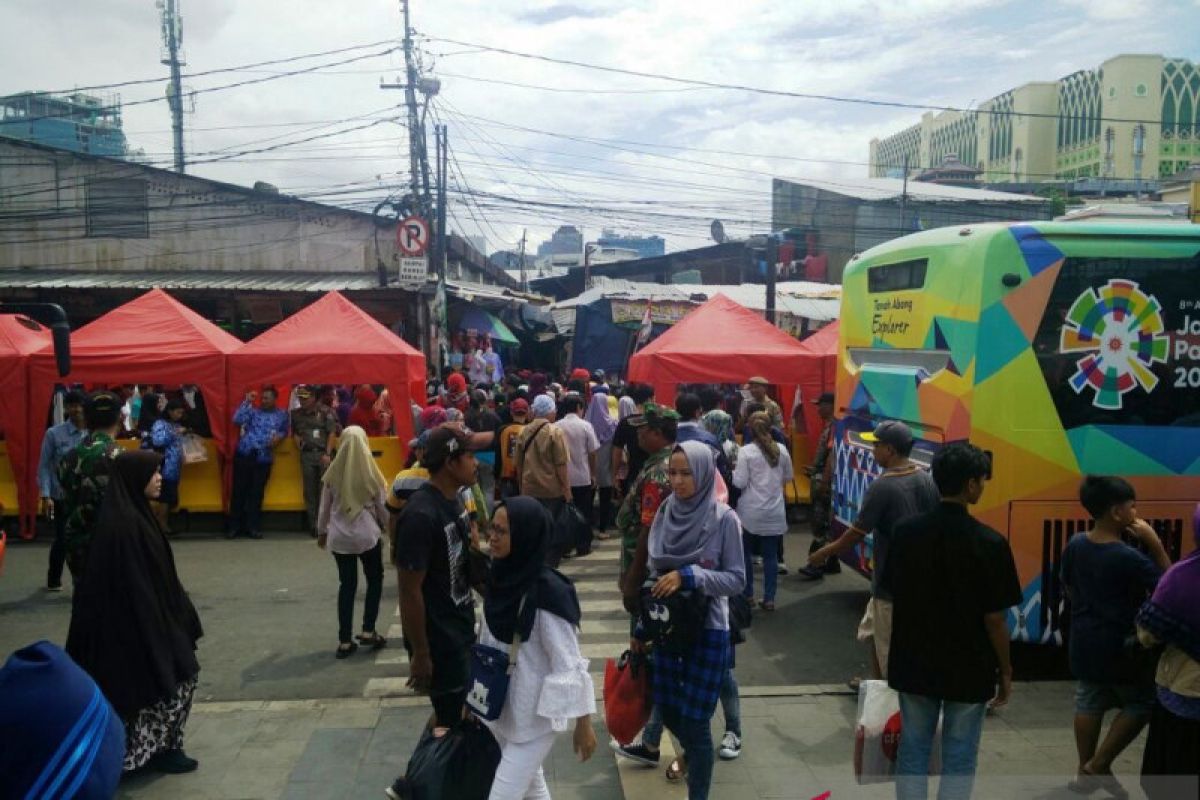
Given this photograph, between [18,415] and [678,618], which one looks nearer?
[678,618]

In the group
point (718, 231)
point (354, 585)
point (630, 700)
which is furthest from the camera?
point (718, 231)

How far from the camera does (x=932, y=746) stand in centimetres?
377

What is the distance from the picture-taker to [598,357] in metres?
22.9

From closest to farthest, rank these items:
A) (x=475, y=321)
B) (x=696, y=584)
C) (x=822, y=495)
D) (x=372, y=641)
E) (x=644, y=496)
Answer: (x=696, y=584) → (x=644, y=496) → (x=372, y=641) → (x=822, y=495) → (x=475, y=321)

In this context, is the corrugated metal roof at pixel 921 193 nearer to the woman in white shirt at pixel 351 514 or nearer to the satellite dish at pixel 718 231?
the satellite dish at pixel 718 231

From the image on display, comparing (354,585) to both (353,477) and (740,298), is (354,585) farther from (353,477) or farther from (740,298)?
(740,298)

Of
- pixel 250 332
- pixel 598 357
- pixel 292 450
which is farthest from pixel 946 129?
pixel 292 450

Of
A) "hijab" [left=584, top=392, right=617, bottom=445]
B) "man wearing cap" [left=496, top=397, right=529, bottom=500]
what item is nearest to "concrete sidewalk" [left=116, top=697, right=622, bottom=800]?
"man wearing cap" [left=496, top=397, right=529, bottom=500]

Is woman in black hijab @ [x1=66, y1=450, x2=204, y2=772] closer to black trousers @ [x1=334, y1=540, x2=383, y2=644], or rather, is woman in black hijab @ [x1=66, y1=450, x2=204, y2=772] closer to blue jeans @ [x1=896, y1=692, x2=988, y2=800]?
black trousers @ [x1=334, y1=540, x2=383, y2=644]

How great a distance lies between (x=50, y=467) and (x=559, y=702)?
26.9 feet

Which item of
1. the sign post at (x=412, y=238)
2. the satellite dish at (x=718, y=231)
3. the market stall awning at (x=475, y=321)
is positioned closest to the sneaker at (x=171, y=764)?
the sign post at (x=412, y=238)

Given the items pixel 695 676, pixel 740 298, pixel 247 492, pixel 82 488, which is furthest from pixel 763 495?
pixel 740 298

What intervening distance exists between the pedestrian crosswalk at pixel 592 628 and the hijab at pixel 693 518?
92.9 inches

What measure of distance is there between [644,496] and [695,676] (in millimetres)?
1068
